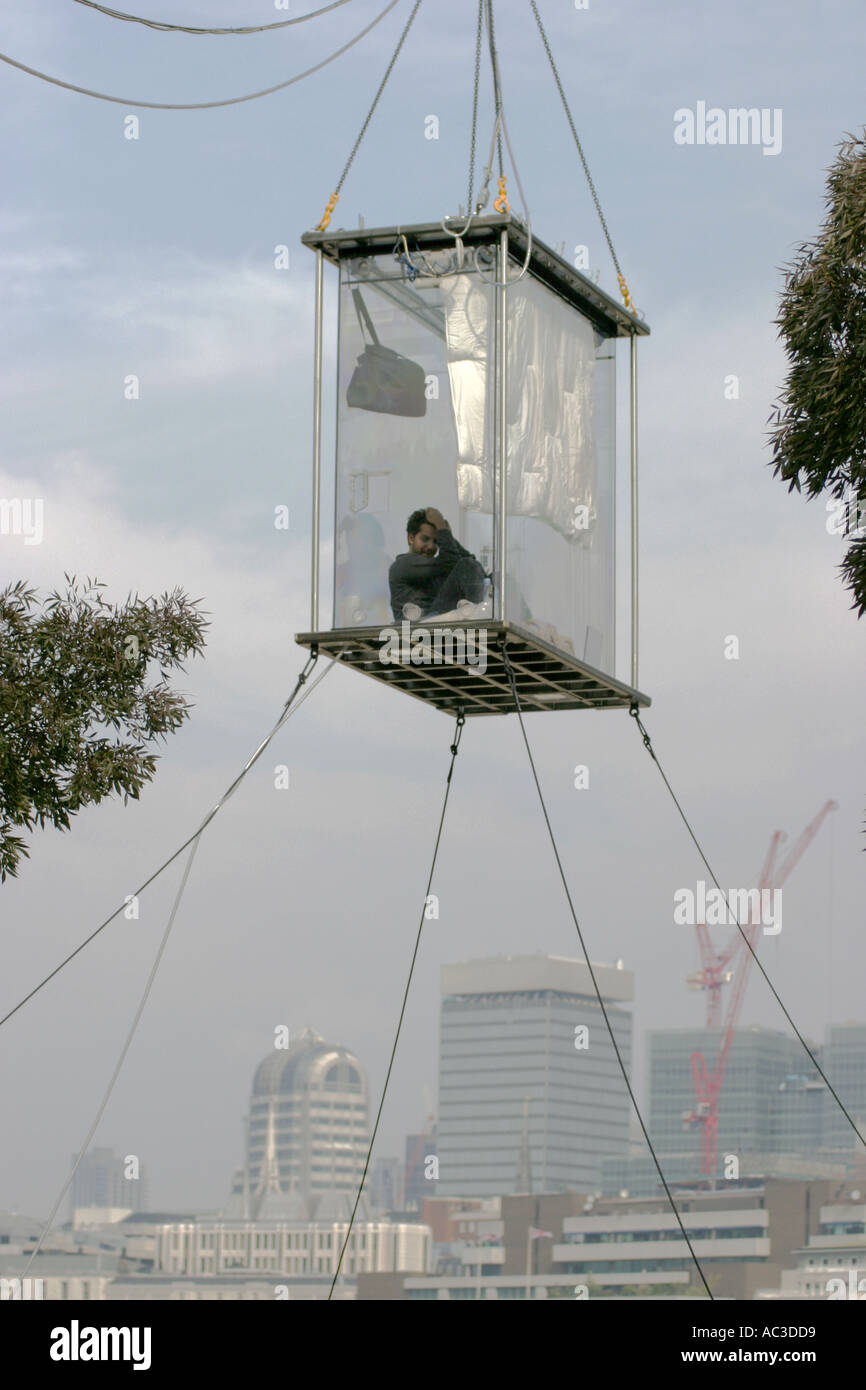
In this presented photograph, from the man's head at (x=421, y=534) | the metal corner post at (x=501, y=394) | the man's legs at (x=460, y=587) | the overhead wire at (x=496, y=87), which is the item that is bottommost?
the man's legs at (x=460, y=587)

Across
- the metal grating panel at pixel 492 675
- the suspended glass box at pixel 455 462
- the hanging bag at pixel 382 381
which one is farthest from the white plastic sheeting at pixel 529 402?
the metal grating panel at pixel 492 675

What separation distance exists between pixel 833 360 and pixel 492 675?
514 centimetres

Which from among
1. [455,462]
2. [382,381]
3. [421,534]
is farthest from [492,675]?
[382,381]

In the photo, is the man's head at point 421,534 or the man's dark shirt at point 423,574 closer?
the man's dark shirt at point 423,574

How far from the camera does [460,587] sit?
1280 cm

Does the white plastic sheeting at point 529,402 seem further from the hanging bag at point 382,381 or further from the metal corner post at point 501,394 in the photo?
the hanging bag at point 382,381

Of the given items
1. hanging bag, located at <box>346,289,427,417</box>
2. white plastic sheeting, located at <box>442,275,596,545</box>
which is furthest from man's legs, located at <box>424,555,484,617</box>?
hanging bag, located at <box>346,289,427,417</box>

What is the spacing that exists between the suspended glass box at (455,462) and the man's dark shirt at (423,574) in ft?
0.03

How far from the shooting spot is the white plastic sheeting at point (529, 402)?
12.9 metres

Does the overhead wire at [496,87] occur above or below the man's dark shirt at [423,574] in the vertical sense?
above
